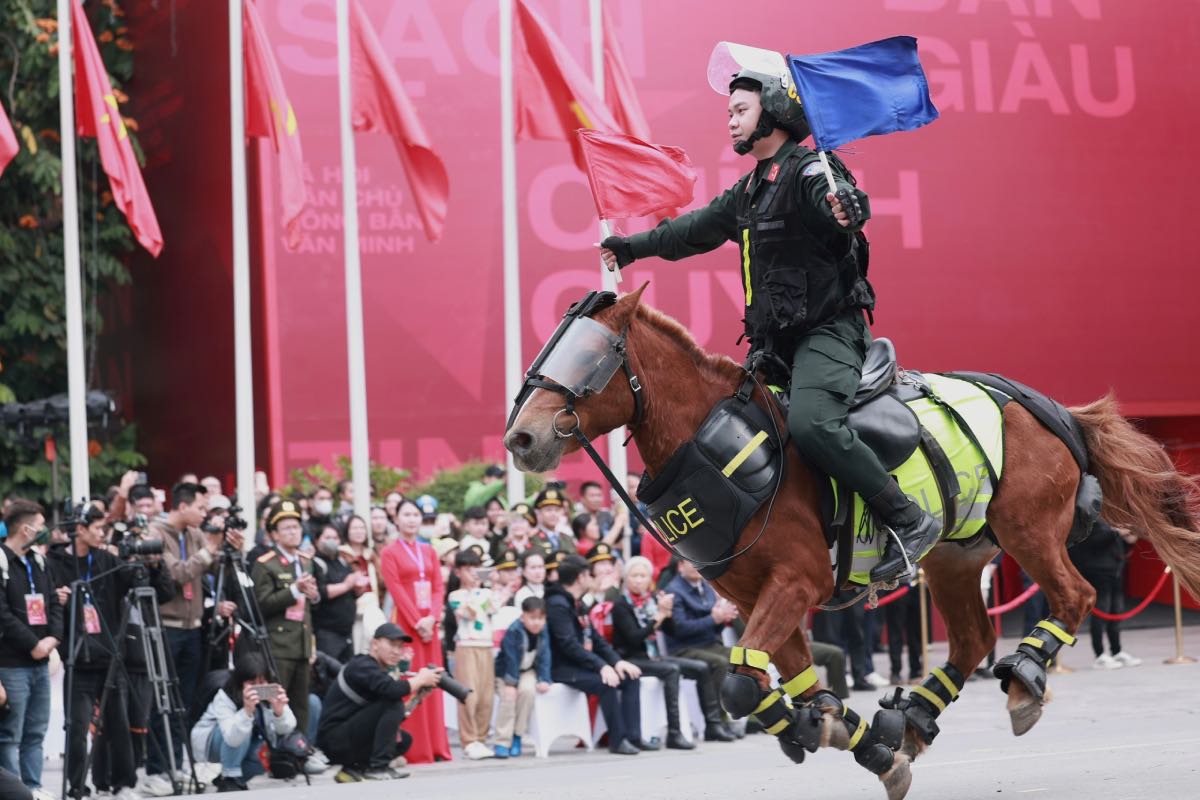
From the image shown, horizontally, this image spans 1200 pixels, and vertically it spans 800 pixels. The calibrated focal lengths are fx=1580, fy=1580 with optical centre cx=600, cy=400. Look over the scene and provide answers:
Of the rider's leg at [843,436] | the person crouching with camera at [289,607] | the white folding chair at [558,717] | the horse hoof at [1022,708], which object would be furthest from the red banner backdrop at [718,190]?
the horse hoof at [1022,708]

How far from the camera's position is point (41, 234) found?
22203 millimetres

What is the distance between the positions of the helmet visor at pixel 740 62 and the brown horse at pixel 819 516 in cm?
115

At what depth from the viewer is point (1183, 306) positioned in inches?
925

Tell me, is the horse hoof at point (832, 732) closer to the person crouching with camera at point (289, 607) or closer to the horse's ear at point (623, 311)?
the horse's ear at point (623, 311)

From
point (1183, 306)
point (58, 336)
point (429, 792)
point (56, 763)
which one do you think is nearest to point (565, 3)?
point (58, 336)

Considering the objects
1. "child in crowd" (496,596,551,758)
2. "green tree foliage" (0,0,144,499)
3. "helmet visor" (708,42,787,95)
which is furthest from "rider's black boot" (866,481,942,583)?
"green tree foliage" (0,0,144,499)

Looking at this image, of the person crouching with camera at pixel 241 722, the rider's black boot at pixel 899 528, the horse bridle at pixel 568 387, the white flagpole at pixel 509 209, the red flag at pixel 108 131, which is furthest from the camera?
the white flagpole at pixel 509 209

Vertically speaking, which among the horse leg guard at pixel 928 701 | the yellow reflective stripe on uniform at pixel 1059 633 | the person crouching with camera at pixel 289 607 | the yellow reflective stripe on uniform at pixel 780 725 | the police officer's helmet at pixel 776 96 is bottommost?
the person crouching with camera at pixel 289 607

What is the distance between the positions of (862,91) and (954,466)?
5.55 ft

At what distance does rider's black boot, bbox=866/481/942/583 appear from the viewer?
656 cm

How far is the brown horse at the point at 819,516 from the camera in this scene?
632 cm

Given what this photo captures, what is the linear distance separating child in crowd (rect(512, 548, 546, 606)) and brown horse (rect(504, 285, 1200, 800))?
18.6 ft

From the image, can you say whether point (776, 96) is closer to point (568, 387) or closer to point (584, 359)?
point (584, 359)

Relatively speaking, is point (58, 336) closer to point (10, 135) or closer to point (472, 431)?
point (472, 431)
